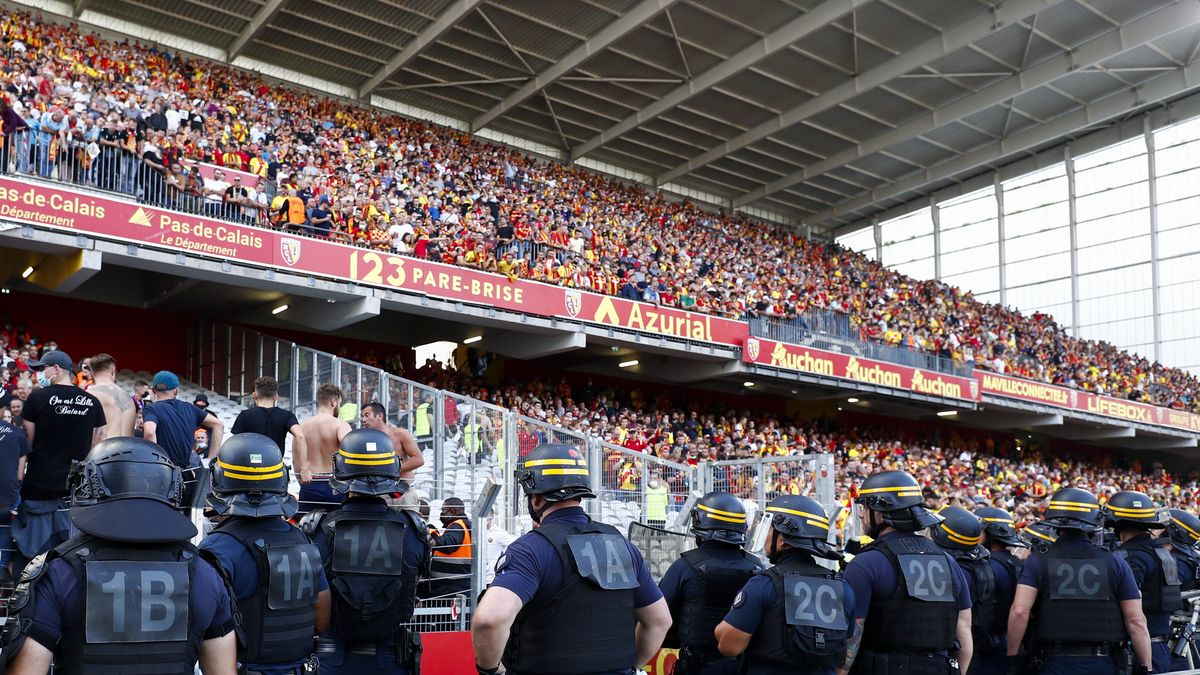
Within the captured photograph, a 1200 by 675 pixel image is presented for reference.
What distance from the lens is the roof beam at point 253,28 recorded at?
23938mm

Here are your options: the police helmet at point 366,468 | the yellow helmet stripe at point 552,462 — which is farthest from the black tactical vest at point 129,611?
the police helmet at point 366,468

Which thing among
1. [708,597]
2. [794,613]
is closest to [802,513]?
[794,613]

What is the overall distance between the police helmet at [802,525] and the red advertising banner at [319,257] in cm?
1346

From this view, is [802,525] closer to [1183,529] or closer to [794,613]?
[794,613]

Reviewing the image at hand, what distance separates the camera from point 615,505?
12.2m

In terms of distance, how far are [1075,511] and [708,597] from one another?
260 centimetres

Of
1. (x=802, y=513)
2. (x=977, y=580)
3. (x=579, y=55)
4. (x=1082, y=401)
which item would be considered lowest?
(x=977, y=580)

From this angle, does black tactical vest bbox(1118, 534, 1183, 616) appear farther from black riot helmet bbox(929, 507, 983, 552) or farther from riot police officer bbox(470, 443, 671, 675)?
riot police officer bbox(470, 443, 671, 675)

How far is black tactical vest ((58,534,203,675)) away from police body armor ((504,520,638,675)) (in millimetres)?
1308

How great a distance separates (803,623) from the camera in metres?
4.53

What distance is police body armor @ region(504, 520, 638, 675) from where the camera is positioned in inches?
156

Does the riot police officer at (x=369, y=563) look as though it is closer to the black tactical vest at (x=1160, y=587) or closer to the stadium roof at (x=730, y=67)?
the black tactical vest at (x=1160, y=587)

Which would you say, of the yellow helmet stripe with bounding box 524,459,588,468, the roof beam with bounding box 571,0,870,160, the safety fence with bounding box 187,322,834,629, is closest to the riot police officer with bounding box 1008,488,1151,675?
the yellow helmet stripe with bounding box 524,459,588,468

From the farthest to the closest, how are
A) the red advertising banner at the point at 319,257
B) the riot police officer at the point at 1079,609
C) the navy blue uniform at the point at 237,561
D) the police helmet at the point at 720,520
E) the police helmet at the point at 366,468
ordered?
the red advertising banner at the point at 319,257 → the riot police officer at the point at 1079,609 → the police helmet at the point at 720,520 → the police helmet at the point at 366,468 → the navy blue uniform at the point at 237,561
